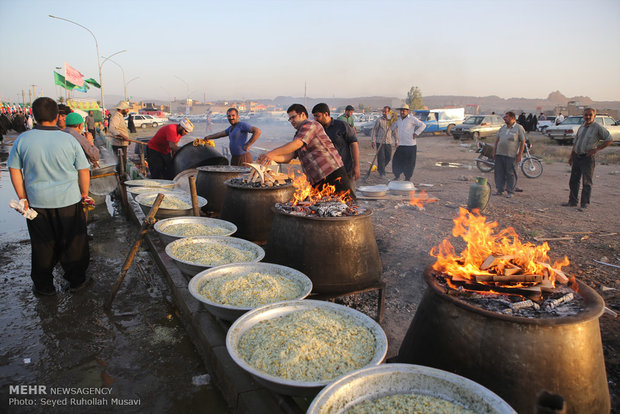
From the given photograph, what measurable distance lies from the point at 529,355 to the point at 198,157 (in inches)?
290

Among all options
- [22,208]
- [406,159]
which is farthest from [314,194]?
[406,159]

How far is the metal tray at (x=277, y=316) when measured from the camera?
205 cm

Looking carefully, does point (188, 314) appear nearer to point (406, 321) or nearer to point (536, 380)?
point (406, 321)

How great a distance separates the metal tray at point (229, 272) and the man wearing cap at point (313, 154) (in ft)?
5.10

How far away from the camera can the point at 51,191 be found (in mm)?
4516

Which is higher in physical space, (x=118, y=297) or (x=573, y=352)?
(x=573, y=352)

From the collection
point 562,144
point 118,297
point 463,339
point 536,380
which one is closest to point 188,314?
point 118,297

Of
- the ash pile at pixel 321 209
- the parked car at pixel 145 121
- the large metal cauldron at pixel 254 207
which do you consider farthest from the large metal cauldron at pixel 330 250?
the parked car at pixel 145 121

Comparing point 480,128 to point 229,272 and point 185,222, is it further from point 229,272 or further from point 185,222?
point 229,272

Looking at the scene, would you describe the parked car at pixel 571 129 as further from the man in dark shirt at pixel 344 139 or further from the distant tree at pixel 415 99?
the distant tree at pixel 415 99

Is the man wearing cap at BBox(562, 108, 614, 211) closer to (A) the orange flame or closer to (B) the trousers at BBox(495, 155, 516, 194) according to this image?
(B) the trousers at BBox(495, 155, 516, 194)

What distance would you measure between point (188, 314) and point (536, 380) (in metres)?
3.21

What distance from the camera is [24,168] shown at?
4.38m

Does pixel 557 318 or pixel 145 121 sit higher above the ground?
pixel 145 121
